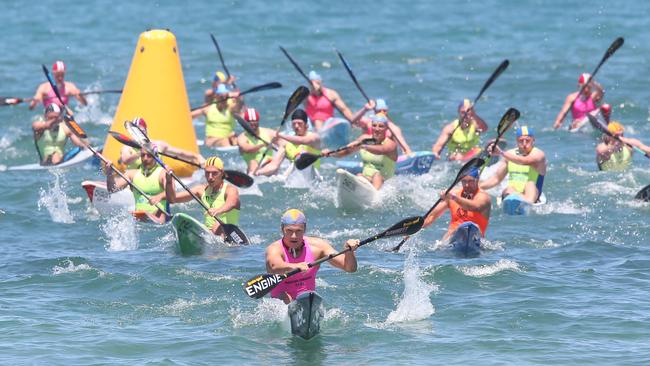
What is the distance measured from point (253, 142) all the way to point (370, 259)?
501 cm

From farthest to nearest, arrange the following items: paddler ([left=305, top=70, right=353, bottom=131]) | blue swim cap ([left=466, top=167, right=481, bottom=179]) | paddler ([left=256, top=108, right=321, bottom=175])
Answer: paddler ([left=305, top=70, right=353, bottom=131])
paddler ([left=256, top=108, right=321, bottom=175])
blue swim cap ([left=466, top=167, right=481, bottom=179])

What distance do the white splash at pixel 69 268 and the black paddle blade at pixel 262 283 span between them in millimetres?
3542

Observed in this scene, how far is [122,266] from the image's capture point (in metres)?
14.5

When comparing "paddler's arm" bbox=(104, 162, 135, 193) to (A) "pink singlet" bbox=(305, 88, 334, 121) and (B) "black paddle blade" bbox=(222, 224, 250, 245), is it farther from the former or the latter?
(A) "pink singlet" bbox=(305, 88, 334, 121)

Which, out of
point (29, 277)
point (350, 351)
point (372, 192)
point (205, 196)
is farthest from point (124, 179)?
point (350, 351)

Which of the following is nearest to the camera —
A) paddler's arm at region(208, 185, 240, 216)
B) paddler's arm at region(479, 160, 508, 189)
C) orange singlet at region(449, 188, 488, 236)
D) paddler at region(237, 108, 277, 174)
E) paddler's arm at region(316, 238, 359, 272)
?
paddler's arm at region(316, 238, 359, 272)

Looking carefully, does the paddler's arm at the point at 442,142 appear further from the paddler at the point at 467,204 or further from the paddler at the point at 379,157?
the paddler at the point at 467,204

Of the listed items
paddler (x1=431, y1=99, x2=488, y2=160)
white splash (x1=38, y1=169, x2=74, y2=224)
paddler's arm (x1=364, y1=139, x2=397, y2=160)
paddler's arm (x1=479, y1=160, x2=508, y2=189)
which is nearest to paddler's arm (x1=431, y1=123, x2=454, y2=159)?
paddler (x1=431, y1=99, x2=488, y2=160)

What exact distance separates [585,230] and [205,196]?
4657 millimetres

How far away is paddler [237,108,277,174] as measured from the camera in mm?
19062

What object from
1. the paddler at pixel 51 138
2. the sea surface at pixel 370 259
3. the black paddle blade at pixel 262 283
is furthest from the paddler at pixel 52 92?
the black paddle blade at pixel 262 283

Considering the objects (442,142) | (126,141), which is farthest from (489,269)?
(442,142)

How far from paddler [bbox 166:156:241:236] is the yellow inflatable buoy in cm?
284

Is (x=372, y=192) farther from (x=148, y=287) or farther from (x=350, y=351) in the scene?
(x=350, y=351)
